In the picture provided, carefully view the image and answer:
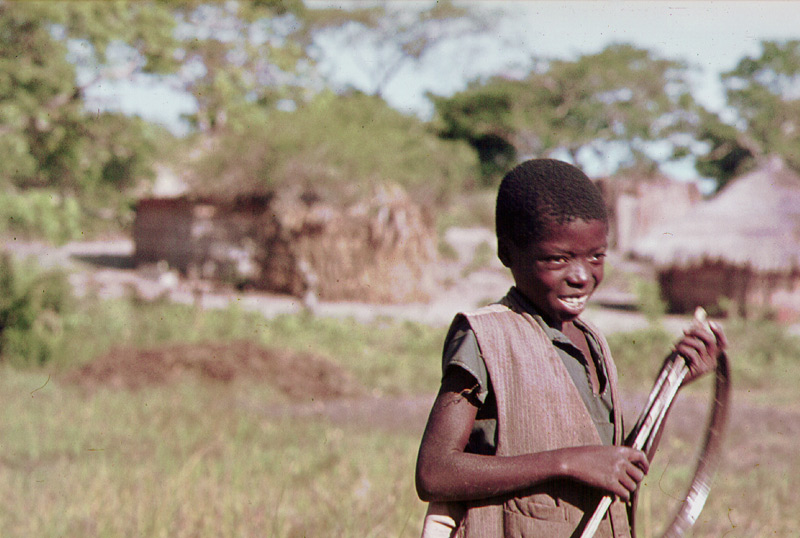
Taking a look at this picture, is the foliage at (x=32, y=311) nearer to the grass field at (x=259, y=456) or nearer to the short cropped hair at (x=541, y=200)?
the grass field at (x=259, y=456)

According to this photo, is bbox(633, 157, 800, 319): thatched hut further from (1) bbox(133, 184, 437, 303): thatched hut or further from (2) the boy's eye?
(2) the boy's eye

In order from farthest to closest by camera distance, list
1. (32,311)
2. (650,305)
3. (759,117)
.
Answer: (759,117) → (650,305) → (32,311)

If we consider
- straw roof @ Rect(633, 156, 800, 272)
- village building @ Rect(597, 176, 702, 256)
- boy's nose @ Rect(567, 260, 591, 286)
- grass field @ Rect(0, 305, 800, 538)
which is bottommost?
grass field @ Rect(0, 305, 800, 538)

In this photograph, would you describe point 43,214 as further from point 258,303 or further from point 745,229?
point 745,229

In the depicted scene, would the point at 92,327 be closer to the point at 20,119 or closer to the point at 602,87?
the point at 20,119

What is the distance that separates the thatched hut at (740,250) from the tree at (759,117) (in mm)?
12631

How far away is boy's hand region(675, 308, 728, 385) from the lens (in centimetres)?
161

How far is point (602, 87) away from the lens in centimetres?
3294

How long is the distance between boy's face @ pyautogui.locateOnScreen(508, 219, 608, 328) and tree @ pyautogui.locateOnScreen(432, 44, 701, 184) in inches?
1202

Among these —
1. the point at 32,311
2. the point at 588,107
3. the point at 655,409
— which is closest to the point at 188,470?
the point at 655,409

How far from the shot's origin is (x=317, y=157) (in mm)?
18094

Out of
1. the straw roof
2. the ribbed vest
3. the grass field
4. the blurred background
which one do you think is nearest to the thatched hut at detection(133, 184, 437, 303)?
the blurred background

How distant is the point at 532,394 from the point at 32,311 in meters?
8.23

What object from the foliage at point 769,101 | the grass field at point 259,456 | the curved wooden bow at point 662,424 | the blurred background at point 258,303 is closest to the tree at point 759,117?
the foliage at point 769,101
